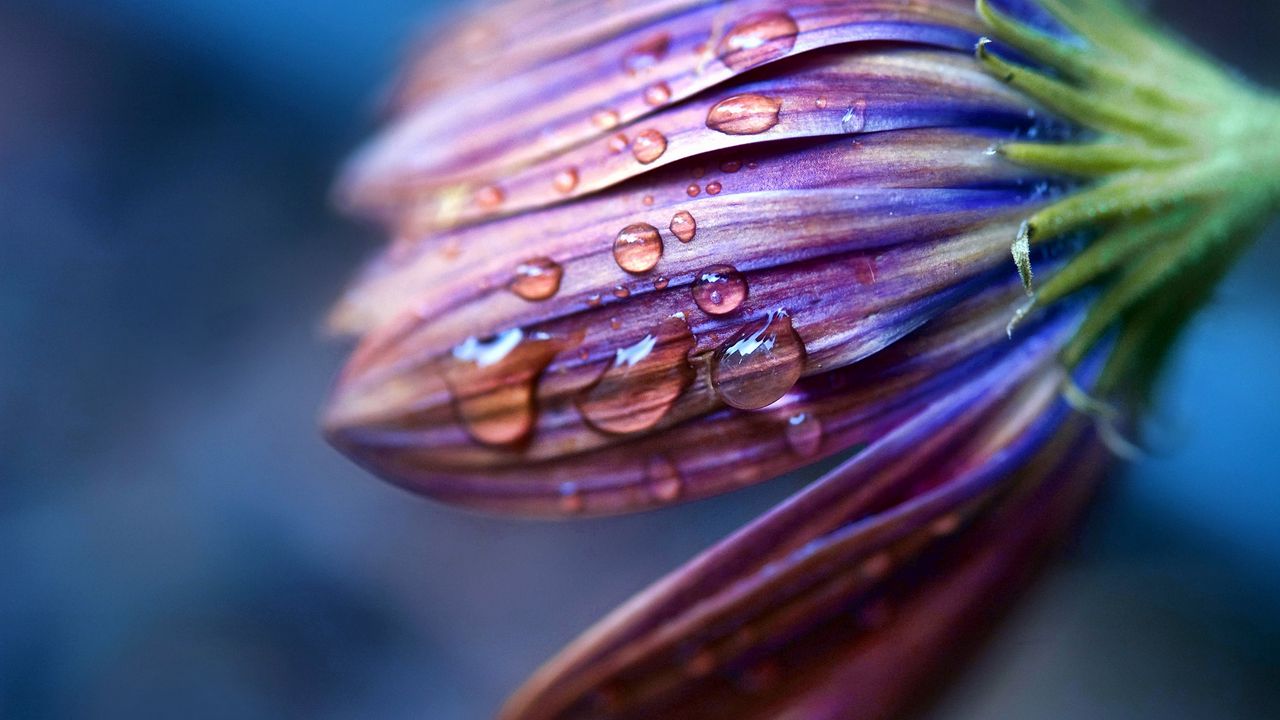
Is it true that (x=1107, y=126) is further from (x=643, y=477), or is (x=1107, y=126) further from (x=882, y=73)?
(x=643, y=477)

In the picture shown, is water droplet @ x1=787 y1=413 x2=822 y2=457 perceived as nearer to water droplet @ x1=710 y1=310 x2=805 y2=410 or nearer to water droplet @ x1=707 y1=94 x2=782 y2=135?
water droplet @ x1=710 y1=310 x2=805 y2=410

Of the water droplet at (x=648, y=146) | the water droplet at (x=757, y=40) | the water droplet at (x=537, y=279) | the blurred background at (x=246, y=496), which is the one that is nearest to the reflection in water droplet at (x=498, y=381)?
the water droplet at (x=537, y=279)

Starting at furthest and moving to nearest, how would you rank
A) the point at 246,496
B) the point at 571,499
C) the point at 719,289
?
the point at 246,496, the point at 571,499, the point at 719,289

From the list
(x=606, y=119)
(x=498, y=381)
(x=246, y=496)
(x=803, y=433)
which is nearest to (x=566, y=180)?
(x=606, y=119)

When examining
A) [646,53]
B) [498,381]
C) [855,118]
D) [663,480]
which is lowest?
[663,480]

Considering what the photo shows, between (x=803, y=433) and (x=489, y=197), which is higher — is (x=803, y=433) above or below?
below

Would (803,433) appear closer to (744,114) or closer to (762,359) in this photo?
(762,359)

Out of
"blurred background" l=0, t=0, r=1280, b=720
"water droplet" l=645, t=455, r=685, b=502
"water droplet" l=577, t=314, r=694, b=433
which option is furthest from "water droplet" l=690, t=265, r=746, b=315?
"blurred background" l=0, t=0, r=1280, b=720

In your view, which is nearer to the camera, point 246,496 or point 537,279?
point 537,279
